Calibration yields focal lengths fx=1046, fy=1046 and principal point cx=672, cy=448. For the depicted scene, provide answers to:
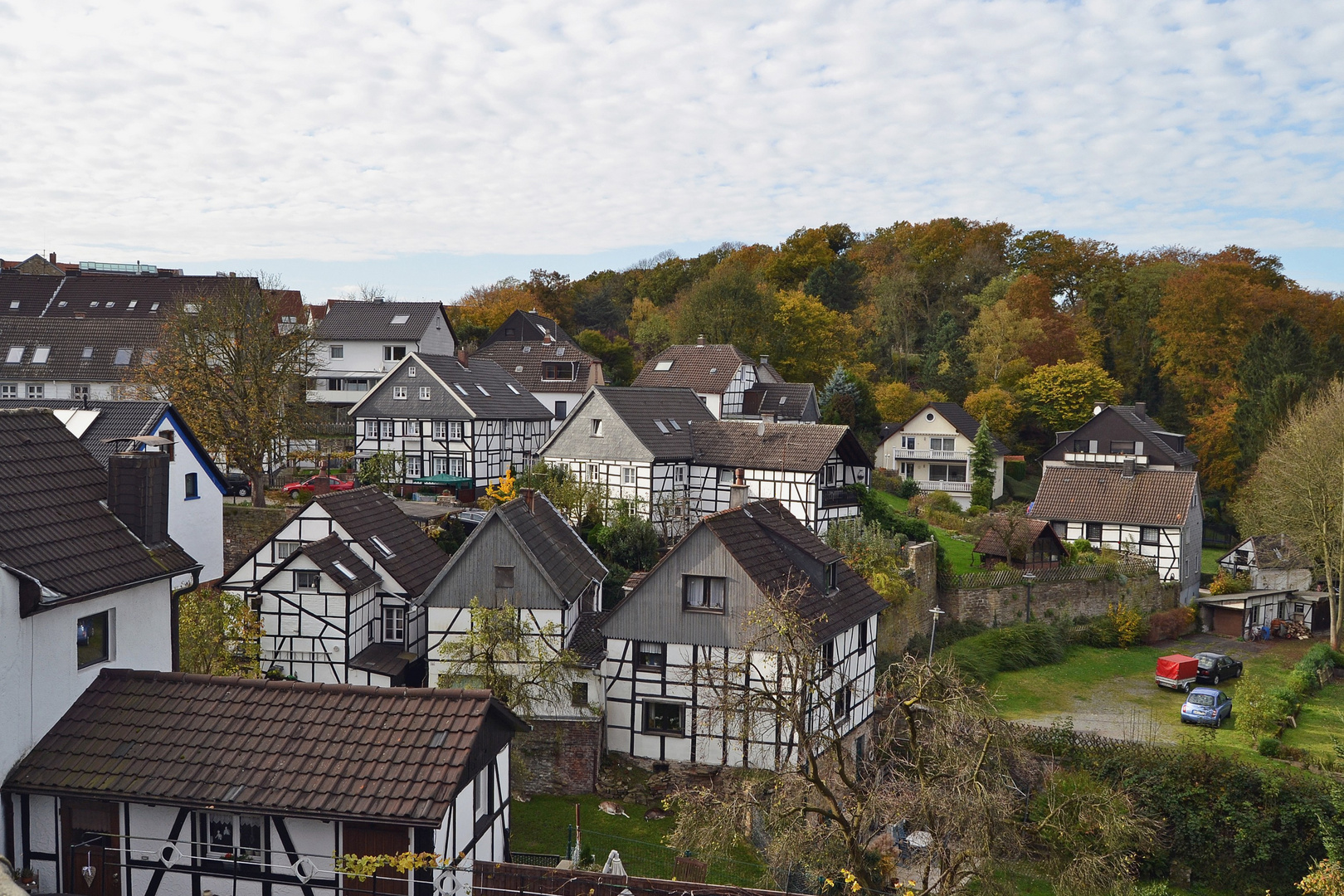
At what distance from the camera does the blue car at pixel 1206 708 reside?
31125 mm

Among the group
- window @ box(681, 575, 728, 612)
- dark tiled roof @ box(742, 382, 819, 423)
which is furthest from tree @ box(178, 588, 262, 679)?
dark tiled roof @ box(742, 382, 819, 423)

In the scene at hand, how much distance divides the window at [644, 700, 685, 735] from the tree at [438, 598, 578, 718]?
6.62ft

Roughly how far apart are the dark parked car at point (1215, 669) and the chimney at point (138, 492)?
1281 inches

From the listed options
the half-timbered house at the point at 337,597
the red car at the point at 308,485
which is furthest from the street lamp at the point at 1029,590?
the red car at the point at 308,485

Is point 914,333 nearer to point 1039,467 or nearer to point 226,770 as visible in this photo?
point 1039,467

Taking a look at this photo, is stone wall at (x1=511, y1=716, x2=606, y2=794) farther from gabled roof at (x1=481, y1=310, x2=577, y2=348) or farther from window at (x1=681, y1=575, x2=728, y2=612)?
gabled roof at (x1=481, y1=310, x2=577, y2=348)

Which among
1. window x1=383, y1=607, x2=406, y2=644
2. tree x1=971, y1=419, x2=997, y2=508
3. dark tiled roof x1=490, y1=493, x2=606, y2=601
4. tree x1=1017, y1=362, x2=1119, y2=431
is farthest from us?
tree x1=1017, y1=362, x2=1119, y2=431

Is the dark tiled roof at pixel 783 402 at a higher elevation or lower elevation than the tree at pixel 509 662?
higher

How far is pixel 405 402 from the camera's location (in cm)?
4447

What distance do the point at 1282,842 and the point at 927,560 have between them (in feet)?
48.5

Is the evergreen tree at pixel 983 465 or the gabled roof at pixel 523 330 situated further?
the gabled roof at pixel 523 330

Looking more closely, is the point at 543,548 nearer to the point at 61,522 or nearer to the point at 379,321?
the point at 61,522

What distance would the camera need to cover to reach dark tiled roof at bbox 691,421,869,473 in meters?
39.6

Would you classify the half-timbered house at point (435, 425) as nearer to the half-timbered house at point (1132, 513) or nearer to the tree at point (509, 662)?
the tree at point (509, 662)
